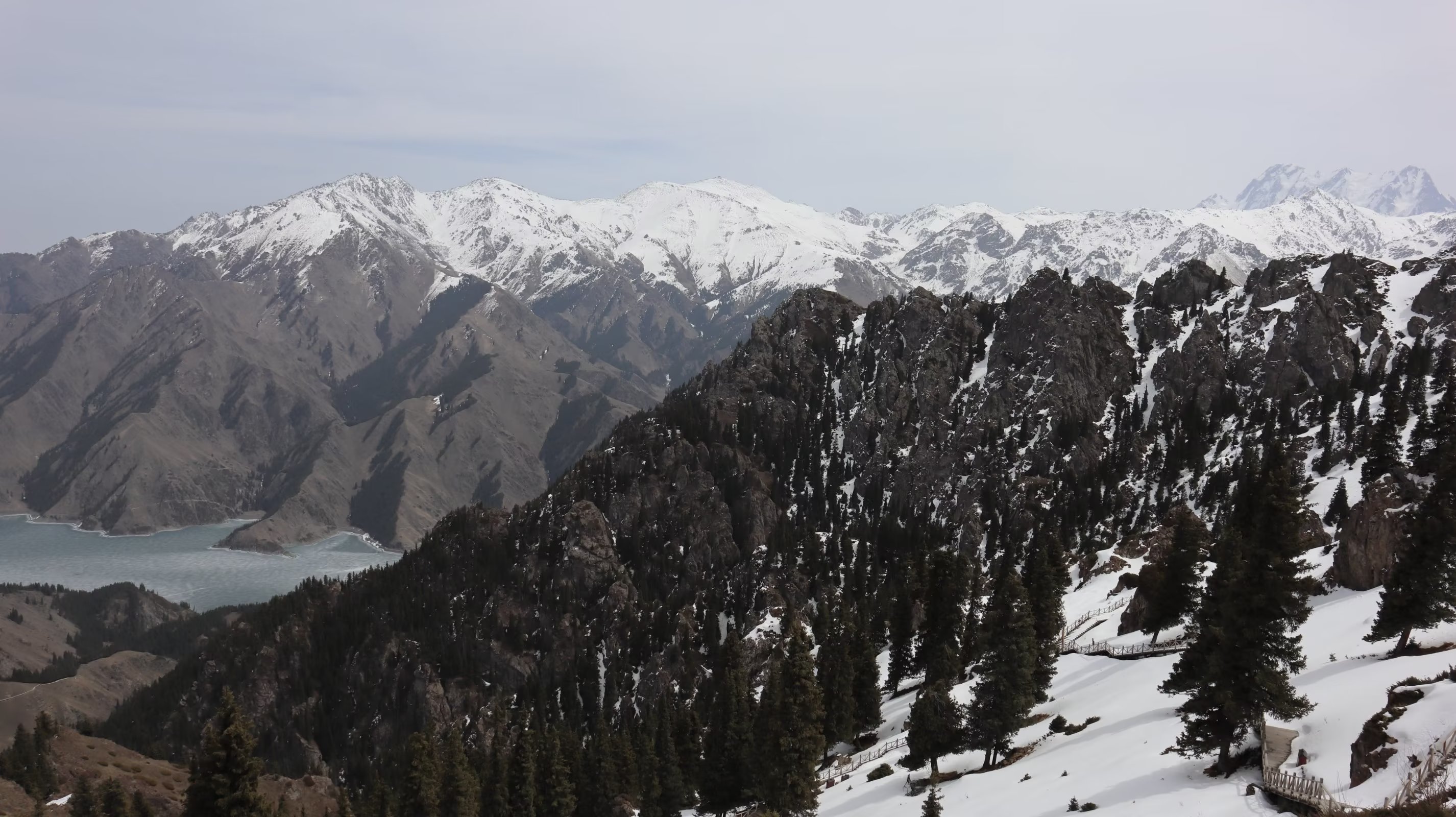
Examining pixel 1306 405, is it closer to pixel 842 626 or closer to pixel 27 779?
pixel 842 626

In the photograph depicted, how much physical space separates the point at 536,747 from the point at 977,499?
12374 centimetres

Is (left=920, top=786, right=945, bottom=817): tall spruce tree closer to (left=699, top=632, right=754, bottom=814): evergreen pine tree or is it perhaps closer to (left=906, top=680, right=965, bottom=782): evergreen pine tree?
(left=906, top=680, right=965, bottom=782): evergreen pine tree

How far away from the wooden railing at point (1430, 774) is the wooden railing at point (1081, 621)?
210 ft

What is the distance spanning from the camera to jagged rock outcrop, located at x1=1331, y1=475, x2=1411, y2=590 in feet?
216

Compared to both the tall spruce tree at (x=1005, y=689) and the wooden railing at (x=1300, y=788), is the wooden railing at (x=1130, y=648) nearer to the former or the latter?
the tall spruce tree at (x=1005, y=689)

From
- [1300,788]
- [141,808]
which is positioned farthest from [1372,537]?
[141,808]

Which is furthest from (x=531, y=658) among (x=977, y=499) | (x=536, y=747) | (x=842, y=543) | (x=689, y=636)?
(x=977, y=499)

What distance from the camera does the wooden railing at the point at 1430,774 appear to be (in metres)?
24.7

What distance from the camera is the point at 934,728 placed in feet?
190

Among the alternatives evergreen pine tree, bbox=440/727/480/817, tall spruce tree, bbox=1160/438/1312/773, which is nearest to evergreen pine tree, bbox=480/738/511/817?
evergreen pine tree, bbox=440/727/480/817

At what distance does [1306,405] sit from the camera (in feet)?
543

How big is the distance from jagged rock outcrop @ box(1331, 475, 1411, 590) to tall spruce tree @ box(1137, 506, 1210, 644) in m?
10.8

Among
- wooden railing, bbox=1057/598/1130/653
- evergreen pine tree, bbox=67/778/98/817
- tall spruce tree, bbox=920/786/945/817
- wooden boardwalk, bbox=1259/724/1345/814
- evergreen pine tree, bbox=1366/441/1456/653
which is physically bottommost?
wooden railing, bbox=1057/598/1130/653

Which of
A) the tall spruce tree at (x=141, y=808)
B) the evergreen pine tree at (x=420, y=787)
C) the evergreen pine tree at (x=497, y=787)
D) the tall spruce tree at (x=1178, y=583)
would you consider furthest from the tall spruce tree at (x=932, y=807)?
the tall spruce tree at (x=141, y=808)
